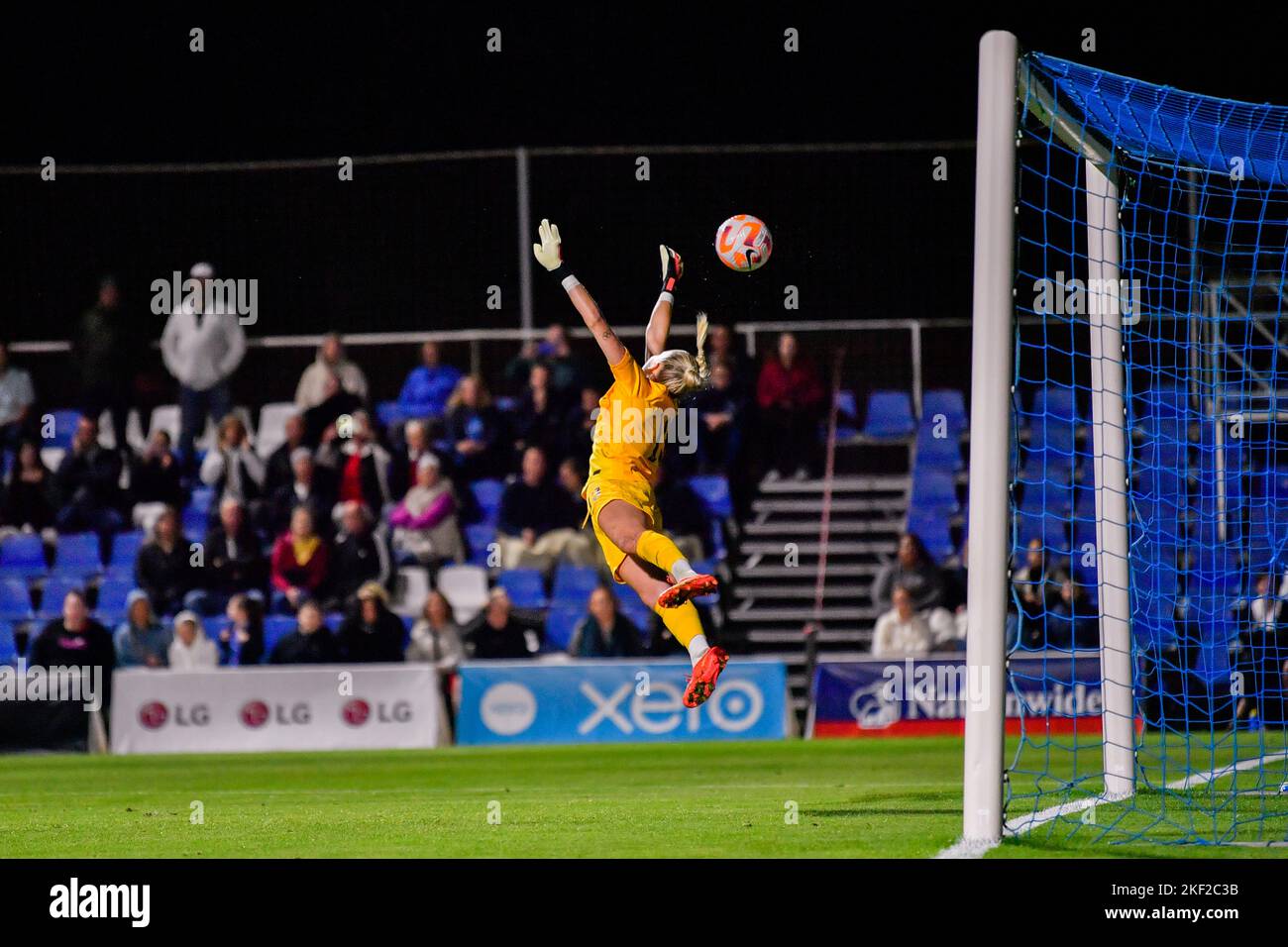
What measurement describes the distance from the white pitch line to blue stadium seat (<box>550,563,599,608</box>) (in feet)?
22.8

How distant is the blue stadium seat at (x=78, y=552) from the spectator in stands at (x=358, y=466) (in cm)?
263

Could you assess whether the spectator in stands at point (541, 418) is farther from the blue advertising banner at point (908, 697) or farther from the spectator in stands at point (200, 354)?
the blue advertising banner at point (908, 697)

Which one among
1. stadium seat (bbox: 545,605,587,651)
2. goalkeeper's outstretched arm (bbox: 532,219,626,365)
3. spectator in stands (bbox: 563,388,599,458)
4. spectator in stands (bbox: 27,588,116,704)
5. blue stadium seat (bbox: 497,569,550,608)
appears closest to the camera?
goalkeeper's outstretched arm (bbox: 532,219,626,365)

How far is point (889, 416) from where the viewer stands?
1828 centimetres

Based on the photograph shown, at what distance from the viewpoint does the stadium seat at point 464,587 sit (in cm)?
1736

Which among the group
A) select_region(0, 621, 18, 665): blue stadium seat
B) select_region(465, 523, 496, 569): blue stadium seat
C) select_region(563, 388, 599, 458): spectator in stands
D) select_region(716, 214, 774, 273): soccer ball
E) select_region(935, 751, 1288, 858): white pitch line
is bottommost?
select_region(935, 751, 1288, 858): white pitch line

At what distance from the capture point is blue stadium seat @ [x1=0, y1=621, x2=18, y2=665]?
53.5 feet

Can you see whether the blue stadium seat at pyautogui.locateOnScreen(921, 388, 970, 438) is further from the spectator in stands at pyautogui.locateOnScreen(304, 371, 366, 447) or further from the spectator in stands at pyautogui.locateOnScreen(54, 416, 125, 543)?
the spectator in stands at pyautogui.locateOnScreen(54, 416, 125, 543)

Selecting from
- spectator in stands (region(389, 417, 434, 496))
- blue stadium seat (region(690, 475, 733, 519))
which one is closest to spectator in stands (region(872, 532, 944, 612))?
blue stadium seat (region(690, 475, 733, 519))

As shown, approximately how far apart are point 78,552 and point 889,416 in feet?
28.5

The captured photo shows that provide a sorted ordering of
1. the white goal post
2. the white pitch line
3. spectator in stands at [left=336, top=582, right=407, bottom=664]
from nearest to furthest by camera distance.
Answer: the white pitch line → the white goal post → spectator in stands at [left=336, top=582, right=407, bottom=664]

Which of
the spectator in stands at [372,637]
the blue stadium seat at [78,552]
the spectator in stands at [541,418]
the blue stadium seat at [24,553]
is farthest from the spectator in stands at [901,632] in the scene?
the blue stadium seat at [24,553]
